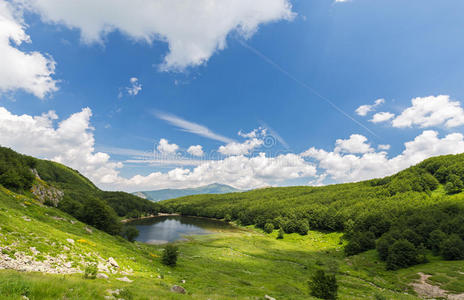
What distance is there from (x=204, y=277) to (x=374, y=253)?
236 ft

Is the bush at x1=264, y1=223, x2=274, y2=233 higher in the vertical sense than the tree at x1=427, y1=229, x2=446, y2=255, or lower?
lower

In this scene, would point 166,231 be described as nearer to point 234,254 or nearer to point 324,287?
point 234,254

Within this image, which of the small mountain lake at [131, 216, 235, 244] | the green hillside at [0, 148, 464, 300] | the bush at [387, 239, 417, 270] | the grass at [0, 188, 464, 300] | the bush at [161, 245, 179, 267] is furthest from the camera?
the small mountain lake at [131, 216, 235, 244]

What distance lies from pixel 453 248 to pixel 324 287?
56652 millimetres

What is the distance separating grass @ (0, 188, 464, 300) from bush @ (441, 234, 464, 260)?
407cm

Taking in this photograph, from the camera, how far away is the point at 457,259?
5472 centimetres

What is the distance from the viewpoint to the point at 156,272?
3192 centimetres

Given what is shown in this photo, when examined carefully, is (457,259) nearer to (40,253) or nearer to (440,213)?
(440,213)

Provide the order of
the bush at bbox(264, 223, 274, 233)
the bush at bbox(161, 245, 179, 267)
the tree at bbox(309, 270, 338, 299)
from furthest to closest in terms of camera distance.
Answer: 1. the bush at bbox(264, 223, 274, 233)
2. the bush at bbox(161, 245, 179, 267)
3. the tree at bbox(309, 270, 338, 299)

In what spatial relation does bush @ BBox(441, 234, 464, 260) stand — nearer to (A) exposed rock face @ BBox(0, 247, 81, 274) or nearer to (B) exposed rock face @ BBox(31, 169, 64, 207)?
(A) exposed rock face @ BBox(0, 247, 81, 274)

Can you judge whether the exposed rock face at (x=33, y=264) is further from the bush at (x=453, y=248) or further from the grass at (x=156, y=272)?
the bush at (x=453, y=248)

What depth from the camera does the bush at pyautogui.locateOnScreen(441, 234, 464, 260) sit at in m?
54.8

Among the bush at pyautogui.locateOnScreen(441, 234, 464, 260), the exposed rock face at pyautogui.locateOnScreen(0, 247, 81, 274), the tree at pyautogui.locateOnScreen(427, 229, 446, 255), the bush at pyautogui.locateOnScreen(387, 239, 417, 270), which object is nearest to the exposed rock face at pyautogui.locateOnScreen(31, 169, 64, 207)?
the exposed rock face at pyautogui.locateOnScreen(0, 247, 81, 274)

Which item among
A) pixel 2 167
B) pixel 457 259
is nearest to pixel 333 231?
pixel 457 259
